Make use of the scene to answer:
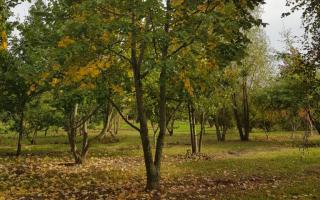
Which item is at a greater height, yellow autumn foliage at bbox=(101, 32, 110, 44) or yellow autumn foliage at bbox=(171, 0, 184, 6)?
yellow autumn foliage at bbox=(171, 0, 184, 6)

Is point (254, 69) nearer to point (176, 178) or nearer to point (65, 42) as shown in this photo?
point (176, 178)

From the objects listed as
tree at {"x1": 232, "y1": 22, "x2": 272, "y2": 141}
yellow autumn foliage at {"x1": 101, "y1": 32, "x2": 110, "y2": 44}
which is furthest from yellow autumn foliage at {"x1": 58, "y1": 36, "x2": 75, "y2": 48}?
tree at {"x1": 232, "y1": 22, "x2": 272, "y2": 141}

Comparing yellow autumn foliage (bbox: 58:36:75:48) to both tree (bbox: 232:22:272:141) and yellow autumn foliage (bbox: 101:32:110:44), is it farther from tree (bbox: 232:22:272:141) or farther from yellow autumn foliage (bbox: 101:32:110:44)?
tree (bbox: 232:22:272:141)

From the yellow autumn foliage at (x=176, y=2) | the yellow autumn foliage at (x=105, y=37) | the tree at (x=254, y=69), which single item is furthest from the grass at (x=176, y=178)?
the tree at (x=254, y=69)

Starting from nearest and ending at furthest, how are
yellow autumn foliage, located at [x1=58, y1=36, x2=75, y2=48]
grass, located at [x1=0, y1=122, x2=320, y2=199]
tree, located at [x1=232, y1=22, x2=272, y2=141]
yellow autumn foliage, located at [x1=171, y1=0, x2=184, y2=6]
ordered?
yellow autumn foliage, located at [x1=58, y1=36, x2=75, y2=48] → yellow autumn foliage, located at [x1=171, y1=0, x2=184, y2=6] → grass, located at [x1=0, y1=122, x2=320, y2=199] → tree, located at [x1=232, y1=22, x2=272, y2=141]

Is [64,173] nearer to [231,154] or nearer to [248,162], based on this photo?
[248,162]

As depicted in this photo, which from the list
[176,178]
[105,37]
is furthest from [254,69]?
[105,37]

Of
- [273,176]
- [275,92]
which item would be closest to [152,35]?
[273,176]

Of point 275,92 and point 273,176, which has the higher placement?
point 275,92

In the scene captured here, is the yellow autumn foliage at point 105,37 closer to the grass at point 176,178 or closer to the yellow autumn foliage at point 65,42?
the yellow autumn foliage at point 65,42

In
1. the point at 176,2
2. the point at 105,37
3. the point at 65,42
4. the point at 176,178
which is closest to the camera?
the point at 65,42

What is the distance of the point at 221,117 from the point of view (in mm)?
49500

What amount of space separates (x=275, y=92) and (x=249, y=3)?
96.2 ft

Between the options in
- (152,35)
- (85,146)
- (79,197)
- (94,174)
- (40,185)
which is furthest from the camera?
(85,146)
